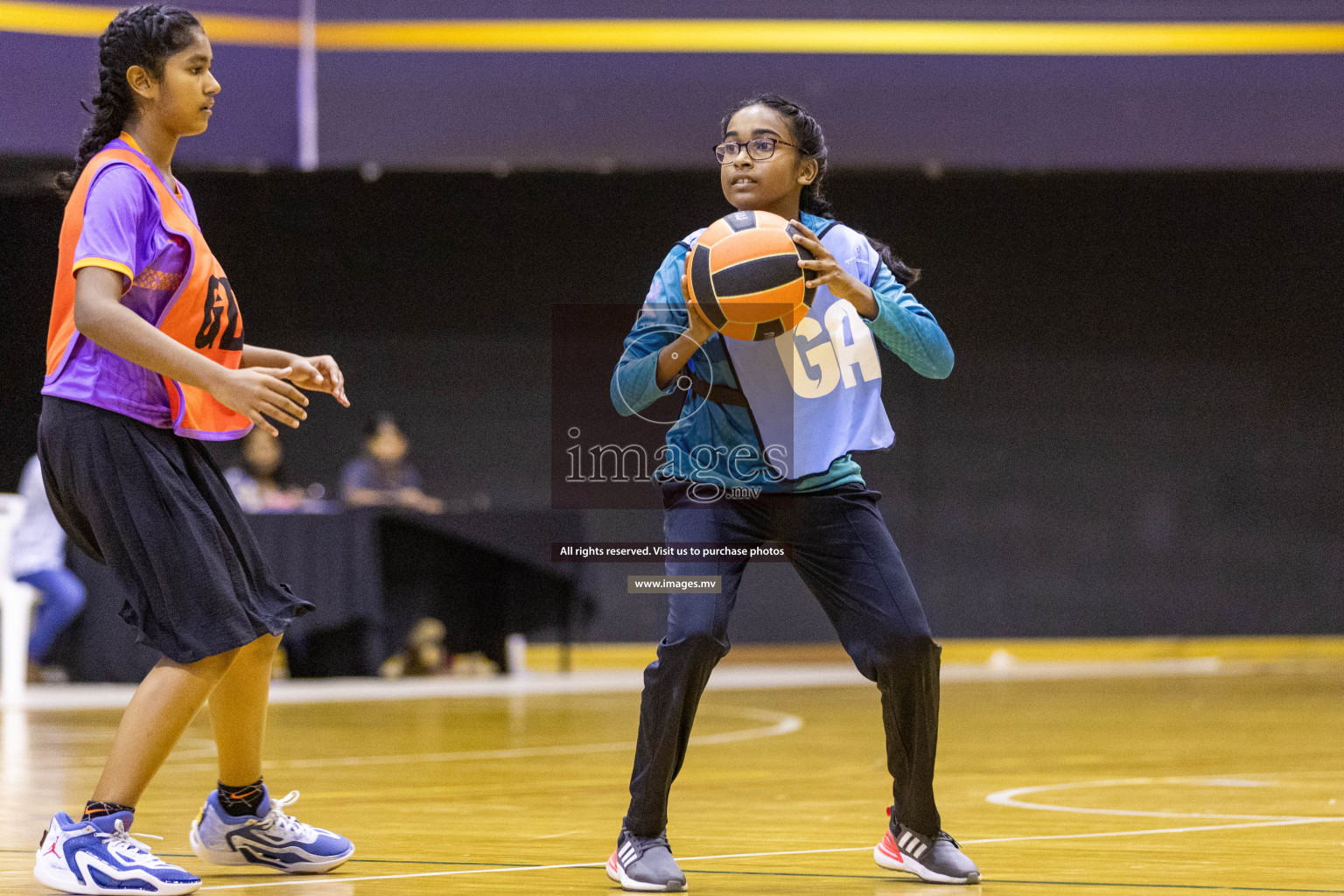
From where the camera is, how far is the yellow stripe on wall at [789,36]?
10.5m

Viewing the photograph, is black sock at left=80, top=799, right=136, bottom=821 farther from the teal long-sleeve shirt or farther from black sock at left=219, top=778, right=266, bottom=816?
the teal long-sleeve shirt

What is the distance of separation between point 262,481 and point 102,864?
25.1ft

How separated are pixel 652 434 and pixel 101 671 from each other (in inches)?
243

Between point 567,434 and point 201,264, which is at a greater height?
point 201,264

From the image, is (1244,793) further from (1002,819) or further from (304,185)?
(304,185)

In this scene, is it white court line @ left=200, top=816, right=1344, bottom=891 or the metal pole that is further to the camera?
the metal pole

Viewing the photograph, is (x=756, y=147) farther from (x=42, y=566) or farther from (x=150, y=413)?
(x=42, y=566)

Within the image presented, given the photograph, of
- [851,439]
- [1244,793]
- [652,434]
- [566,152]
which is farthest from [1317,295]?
[851,439]

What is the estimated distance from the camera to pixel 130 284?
2895 mm

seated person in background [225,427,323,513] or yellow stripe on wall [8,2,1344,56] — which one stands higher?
yellow stripe on wall [8,2,1344,56]

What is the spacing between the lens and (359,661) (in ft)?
32.4

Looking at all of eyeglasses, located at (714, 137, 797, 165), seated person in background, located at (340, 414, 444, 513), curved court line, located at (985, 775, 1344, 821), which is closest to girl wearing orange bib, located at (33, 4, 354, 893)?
eyeglasses, located at (714, 137, 797, 165)

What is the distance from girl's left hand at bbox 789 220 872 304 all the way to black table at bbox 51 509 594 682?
22.7 feet

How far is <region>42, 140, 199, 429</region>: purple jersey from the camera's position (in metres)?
2.88
